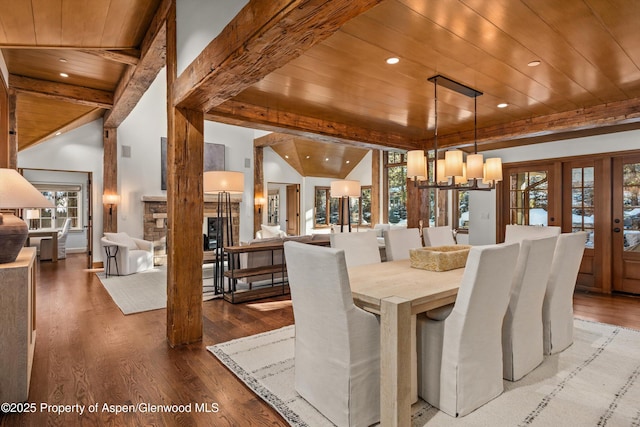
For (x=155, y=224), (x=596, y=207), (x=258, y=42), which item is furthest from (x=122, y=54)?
(x=596, y=207)

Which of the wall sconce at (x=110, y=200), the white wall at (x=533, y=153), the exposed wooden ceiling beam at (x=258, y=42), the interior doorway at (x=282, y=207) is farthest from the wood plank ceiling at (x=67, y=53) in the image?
the interior doorway at (x=282, y=207)

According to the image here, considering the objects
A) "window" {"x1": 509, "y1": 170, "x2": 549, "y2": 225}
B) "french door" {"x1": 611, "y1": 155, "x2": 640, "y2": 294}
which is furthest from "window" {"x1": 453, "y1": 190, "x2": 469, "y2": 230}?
"french door" {"x1": 611, "y1": 155, "x2": 640, "y2": 294}

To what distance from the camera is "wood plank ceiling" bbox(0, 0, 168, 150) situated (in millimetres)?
2805

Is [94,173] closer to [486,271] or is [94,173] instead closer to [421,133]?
[421,133]

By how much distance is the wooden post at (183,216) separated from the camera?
2.95 meters

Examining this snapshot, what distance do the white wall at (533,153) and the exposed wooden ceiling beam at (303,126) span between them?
1662mm

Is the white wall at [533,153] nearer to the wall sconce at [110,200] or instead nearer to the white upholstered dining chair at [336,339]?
the white upholstered dining chair at [336,339]

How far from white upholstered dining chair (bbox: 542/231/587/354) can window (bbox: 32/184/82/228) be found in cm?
1115

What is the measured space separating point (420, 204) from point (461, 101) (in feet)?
7.97

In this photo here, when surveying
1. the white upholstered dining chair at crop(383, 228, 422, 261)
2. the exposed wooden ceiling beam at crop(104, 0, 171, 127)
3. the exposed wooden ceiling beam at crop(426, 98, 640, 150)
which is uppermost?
the exposed wooden ceiling beam at crop(104, 0, 171, 127)

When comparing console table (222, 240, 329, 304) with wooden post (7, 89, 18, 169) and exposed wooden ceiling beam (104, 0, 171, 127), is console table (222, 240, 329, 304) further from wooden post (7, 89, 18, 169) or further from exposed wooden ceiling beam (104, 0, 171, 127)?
wooden post (7, 89, 18, 169)

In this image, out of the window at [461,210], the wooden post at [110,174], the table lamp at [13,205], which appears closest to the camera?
the table lamp at [13,205]

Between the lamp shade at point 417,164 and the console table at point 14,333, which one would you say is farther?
the lamp shade at point 417,164

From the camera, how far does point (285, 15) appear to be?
162 centimetres
